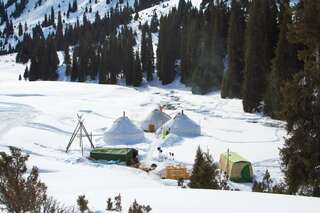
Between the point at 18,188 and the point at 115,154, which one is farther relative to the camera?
the point at 115,154

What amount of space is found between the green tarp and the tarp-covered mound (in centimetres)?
437

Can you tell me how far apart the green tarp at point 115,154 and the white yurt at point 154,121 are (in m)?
10.0

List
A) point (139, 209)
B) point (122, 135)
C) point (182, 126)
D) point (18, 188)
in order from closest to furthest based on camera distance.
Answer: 1. point (18, 188)
2. point (139, 209)
3. point (122, 135)
4. point (182, 126)

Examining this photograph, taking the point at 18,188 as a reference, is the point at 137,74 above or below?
above

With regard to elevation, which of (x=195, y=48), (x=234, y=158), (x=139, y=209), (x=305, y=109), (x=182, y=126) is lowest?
(x=234, y=158)

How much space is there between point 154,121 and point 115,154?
11.6 m

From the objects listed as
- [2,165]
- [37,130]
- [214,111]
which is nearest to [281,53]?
[214,111]

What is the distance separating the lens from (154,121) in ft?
141

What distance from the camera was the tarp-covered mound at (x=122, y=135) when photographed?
37094mm

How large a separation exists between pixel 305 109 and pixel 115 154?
18.2m

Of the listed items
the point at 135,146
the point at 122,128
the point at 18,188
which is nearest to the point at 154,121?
the point at 122,128

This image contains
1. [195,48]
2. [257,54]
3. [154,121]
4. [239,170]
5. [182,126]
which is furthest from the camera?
[195,48]

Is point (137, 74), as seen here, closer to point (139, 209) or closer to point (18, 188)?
point (139, 209)

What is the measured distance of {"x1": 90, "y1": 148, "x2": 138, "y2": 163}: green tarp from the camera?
103 feet
